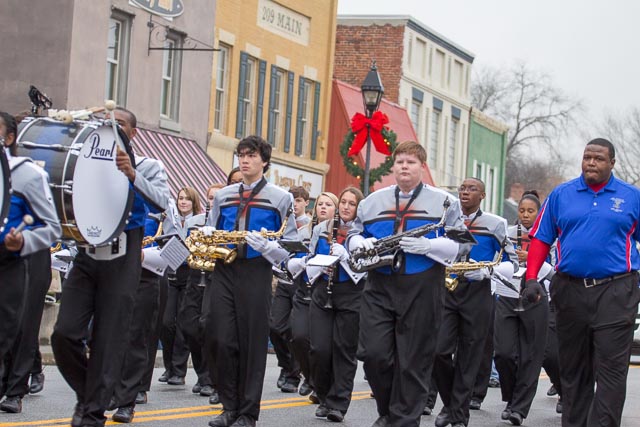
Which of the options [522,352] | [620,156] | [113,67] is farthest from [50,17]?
[620,156]

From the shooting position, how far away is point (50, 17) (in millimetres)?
25391

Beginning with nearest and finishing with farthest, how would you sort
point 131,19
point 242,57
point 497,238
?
point 497,238, point 131,19, point 242,57

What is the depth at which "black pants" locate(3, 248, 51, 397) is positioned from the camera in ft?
35.8

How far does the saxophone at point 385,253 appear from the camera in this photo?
9773 millimetres

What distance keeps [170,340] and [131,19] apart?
45.3 feet

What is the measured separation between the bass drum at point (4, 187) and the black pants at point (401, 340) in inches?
117

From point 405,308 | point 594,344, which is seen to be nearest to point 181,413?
point 405,308

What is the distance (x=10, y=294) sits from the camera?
8.37 meters

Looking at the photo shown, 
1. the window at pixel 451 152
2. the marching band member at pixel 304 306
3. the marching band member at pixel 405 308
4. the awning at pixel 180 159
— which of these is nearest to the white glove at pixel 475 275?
the marching band member at pixel 304 306

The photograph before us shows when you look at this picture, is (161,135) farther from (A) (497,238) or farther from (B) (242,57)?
(A) (497,238)

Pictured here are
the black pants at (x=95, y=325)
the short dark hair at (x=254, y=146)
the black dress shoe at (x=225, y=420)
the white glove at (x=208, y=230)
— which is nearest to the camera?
the black pants at (x=95, y=325)

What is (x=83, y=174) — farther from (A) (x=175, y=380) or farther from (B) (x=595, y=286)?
(A) (x=175, y=380)

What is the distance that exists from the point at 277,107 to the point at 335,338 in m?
22.1

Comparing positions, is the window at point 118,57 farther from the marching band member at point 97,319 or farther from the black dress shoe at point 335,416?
the marching band member at point 97,319
